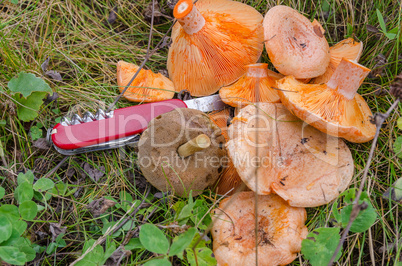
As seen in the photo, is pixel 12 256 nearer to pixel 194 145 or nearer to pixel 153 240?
pixel 153 240

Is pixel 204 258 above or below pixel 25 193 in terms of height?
below

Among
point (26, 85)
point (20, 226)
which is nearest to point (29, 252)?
point (20, 226)

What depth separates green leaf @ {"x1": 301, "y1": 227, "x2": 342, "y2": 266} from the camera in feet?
7.11

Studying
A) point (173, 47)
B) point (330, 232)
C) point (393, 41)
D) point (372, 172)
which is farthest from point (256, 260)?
point (393, 41)

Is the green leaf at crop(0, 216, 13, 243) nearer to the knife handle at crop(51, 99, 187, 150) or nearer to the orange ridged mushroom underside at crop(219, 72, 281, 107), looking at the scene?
the knife handle at crop(51, 99, 187, 150)

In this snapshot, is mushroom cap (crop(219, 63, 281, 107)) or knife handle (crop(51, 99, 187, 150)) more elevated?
mushroom cap (crop(219, 63, 281, 107))

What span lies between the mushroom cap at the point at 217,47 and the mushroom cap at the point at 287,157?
60 centimetres

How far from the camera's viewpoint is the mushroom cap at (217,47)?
2928 mm

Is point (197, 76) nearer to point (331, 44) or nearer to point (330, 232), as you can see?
point (331, 44)

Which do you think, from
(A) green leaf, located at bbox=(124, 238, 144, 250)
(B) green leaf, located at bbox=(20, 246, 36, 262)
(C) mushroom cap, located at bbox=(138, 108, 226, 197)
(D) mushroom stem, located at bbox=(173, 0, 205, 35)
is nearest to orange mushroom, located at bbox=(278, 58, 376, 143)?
(C) mushroom cap, located at bbox=(138, 108, 226, 197)

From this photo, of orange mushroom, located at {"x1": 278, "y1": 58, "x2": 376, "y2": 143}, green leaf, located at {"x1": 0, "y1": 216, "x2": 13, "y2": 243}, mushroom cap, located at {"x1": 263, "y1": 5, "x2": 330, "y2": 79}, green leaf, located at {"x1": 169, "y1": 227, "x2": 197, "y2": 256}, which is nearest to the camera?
green leaf, located at {"x1": 169, "y1": 227, "x2": 197, "y2": 256}

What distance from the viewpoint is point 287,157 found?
100 inches

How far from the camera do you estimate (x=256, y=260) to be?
221cm

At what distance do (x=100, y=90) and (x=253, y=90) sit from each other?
4.99 feet
